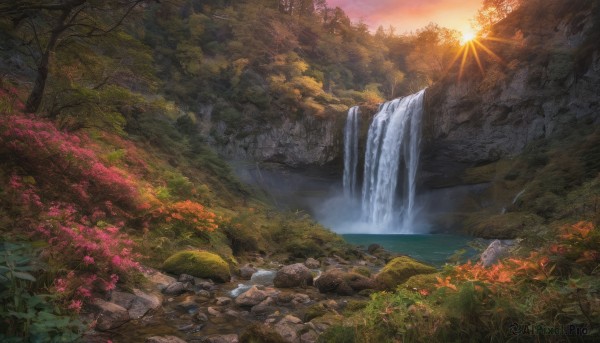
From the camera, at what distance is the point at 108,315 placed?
14.0 ft

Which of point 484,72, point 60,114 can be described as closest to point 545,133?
point 484,72

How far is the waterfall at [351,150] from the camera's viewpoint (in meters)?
31.7

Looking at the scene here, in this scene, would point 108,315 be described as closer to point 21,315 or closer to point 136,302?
point 136,302

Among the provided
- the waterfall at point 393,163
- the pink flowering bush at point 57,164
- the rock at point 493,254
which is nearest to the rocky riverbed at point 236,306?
the rock at point 493,254

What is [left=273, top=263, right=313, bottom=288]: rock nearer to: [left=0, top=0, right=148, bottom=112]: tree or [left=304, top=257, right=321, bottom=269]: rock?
[left=304, top=257, right=321, bottom=269]: rock

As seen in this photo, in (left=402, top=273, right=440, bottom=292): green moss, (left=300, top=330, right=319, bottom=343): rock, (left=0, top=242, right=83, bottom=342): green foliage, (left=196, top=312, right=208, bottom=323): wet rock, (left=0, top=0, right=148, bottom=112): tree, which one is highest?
(left=0, top=0, right=148, bottom=112): tree

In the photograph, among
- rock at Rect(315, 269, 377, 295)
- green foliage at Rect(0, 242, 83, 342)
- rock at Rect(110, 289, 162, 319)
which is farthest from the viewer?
rock at Rect(315, 269, 377, 295)

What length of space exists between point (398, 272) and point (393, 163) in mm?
22803

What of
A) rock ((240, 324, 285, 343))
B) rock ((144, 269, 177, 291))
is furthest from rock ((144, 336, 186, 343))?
rock ((144, 269, 177, 291))

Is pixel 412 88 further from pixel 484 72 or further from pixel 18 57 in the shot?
pixel 18 57

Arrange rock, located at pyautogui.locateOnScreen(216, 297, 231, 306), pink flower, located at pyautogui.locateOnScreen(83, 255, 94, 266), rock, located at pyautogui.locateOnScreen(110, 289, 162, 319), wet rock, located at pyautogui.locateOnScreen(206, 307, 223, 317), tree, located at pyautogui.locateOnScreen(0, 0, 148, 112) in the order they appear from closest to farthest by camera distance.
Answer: pink flower, located at pyautogui.locateOnScreen(83, 255, 94, 266) → rock, located at pyautogui.locateOnScreen(110, 289, 162, 319) → wet rock, located at pyautogui.locateOnScreen(206, 307, 223, 317) → rock, located at pyautogui.locateOnScreen(216, 297, 231, 306) → tree, located at pyautogui.locateOnScreen(0, 0, 148, 112)

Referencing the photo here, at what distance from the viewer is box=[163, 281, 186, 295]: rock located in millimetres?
6113

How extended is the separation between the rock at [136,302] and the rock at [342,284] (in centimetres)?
328

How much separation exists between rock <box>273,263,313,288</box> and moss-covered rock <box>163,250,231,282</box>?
1.13 meters
